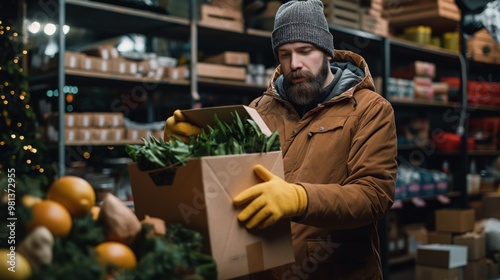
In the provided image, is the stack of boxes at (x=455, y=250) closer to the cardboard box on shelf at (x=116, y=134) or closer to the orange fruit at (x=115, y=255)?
the cardboard box on shelf at (x=116, y=134)

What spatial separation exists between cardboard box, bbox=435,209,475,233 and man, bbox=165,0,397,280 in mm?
3001

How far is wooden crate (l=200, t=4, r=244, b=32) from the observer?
412 centimetres

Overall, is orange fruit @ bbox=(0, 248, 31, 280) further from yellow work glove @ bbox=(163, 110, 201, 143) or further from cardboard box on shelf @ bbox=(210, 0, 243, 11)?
cardboard box on shelf @ bbox=(210, 0, 243, 11)

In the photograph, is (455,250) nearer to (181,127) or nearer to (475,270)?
(475,270)

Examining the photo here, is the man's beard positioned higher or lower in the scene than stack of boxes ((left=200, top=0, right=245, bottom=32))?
lower

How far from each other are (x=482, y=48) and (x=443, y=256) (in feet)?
9.49

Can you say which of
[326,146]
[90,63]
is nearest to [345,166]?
[326,146]

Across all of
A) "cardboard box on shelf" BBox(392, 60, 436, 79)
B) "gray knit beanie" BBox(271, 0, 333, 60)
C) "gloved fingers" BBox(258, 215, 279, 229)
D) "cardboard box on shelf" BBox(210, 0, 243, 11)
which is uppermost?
"cardboard box on shelf" BBox(210, 0, 243, 11)

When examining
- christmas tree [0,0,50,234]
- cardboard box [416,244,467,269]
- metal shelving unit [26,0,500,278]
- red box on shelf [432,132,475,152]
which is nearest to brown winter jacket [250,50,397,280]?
christmas tree [0,0,50,234]

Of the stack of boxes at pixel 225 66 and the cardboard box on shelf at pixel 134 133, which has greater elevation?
the stack of boxes at pixel 225 66

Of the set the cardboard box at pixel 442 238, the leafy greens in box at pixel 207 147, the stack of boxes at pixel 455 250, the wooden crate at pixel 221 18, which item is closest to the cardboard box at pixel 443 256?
the stack of boxes at pixel 455 250

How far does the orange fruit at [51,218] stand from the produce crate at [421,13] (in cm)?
500

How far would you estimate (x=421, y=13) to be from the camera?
5559 mm

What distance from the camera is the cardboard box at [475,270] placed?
4590mm
